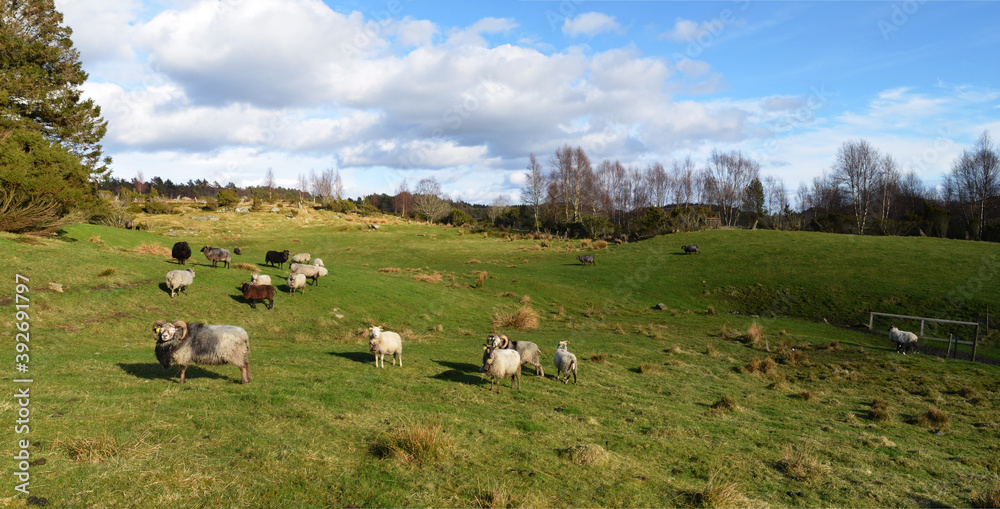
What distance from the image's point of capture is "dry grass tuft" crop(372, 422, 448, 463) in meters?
7.07

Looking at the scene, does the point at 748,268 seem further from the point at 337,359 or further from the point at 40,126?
the point at 40,126

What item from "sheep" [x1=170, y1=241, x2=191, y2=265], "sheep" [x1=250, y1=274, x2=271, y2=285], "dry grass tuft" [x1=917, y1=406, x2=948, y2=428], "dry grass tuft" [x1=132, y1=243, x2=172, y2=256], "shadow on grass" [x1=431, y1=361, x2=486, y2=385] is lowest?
"shadow on grass" [x1=431, y1=361, x2=486, y2=385]

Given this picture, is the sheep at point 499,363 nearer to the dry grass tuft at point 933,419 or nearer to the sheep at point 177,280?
the dry grass tuft at point 933,419

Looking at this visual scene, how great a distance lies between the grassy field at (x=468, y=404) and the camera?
253 inches

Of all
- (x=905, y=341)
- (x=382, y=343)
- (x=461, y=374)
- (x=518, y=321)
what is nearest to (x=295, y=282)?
(x=518, y=321)

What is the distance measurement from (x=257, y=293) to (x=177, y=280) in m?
3.58

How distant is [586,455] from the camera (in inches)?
305

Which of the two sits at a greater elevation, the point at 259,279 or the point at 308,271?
the point at 308,271

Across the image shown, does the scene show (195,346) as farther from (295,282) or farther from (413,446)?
(295,282)

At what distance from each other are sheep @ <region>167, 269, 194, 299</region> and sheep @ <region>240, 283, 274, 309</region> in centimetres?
248

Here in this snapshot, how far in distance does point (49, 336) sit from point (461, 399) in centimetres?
1507

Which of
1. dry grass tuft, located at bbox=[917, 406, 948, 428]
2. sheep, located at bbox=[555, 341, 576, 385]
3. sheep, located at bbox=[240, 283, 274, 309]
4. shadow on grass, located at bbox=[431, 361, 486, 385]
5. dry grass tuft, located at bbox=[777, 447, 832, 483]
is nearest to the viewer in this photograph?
dry grass tuft, located at bbox=[777, 447, 832, 483]

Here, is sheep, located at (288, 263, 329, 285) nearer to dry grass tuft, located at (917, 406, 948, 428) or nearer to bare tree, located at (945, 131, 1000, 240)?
dry grass tuft, located at (917, 406, 948, 428)

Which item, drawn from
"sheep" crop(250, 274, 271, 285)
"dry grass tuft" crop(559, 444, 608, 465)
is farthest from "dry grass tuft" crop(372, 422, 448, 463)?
"sheep" crop(250, 274, 271, 285)
